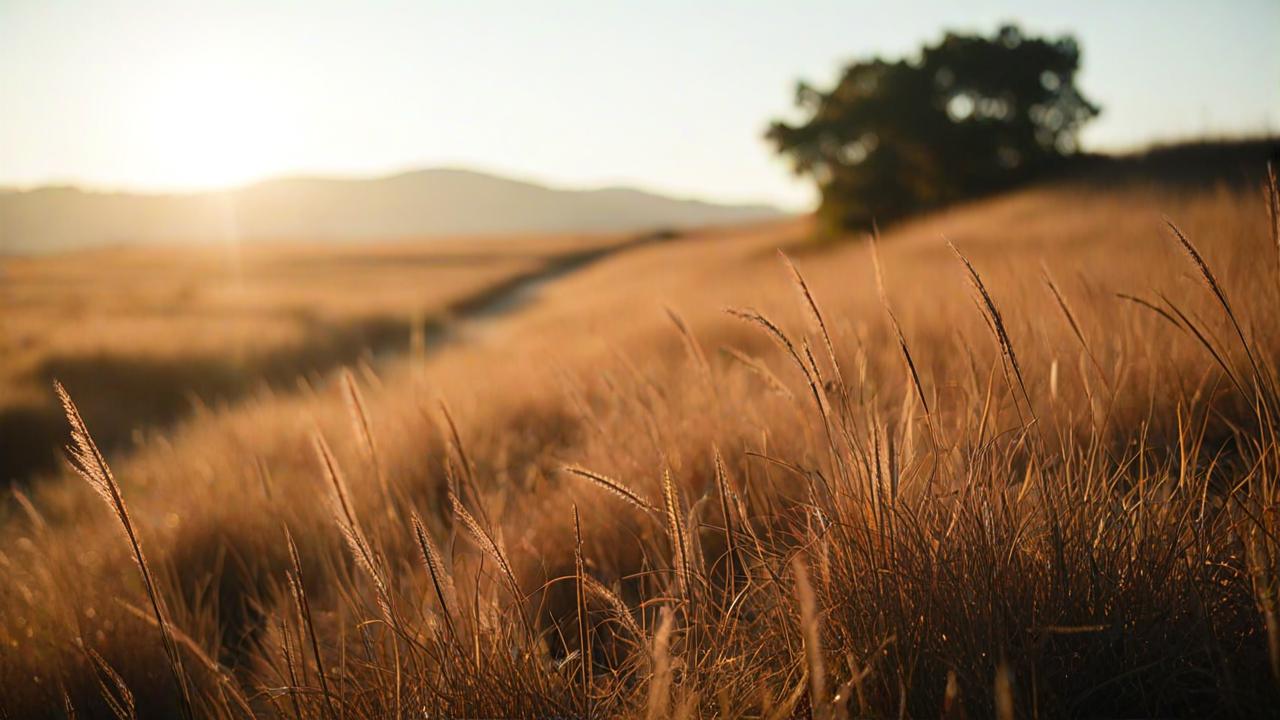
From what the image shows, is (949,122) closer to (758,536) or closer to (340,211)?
(758,536)

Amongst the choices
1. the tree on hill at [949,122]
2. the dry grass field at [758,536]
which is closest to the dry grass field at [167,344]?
the dry grass field at [758,536]

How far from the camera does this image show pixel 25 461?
5.28 meters

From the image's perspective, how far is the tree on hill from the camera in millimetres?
17562

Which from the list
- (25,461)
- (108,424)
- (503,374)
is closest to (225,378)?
(108,424)

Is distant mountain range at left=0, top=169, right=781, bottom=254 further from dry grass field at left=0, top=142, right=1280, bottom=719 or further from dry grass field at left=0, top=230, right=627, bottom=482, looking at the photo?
dry grass field at left=0, top=142, right=1280, bottom=719

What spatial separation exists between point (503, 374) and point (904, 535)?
3.75 meters

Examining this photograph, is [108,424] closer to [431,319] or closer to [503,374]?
[503,374]

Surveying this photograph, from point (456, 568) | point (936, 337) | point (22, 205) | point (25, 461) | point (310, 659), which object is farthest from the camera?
point (22, 205)

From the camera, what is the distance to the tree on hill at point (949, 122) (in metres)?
17.6

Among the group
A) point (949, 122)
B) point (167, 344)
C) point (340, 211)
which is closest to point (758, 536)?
point (167, 344)

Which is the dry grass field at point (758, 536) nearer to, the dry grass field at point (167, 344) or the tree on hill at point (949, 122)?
the dry grass field at point (167, 344)

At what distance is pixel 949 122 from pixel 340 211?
482 ft

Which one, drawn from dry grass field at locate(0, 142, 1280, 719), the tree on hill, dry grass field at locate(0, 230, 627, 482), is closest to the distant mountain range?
dry grass field at locate(0, 230, 627, 482)

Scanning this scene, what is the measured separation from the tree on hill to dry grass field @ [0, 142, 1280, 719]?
15189 millimetres
